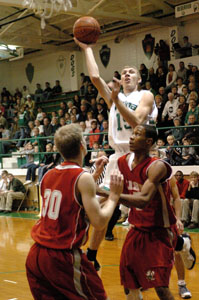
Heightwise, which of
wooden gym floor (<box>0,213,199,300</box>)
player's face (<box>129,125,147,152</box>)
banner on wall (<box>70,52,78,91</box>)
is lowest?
wooden gym floor (<box>0,213,199,300</box>)

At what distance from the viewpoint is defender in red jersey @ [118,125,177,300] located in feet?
11.7

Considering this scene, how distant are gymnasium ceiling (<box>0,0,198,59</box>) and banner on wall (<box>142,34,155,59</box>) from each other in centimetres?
36

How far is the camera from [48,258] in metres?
2.97

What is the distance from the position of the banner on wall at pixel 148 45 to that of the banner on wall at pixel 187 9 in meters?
2.53

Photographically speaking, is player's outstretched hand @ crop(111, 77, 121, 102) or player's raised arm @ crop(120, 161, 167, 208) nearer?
A: player's raised arm @ crop(120, 161, 167, 208)

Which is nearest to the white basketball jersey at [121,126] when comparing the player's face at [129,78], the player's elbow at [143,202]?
the player's face at [129,78]

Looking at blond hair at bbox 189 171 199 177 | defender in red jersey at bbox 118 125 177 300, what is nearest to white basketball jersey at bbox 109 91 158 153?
defender in red jersey at bbox 118 125 177 300

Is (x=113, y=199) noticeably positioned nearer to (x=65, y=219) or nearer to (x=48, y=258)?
(x=65, y=219)

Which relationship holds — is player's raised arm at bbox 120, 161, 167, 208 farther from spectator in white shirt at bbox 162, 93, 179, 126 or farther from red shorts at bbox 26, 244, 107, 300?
spectator in white shirt at bbox 162, 93, 179, 126

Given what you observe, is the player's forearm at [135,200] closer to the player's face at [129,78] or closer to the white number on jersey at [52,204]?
the white number on jersey at [52,204]

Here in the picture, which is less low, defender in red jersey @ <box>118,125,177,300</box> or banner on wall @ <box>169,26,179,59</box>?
banner on wall @ <box>169,26,179,59</box>

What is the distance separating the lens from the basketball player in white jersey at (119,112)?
427 cm

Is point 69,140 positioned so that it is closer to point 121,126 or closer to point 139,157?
point 139,157

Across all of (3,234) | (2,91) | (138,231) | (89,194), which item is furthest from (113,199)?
(2,91)
